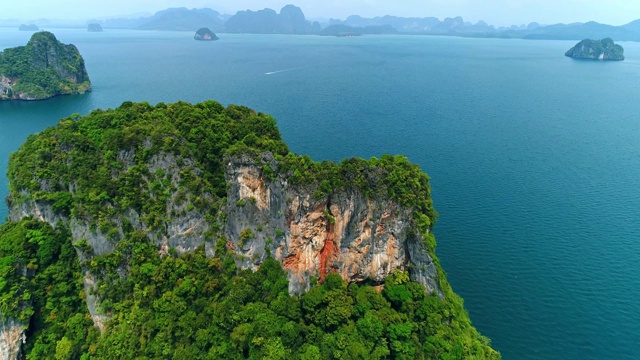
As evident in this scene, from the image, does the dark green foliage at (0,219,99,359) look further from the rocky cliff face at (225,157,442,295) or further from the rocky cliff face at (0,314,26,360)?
the rocky cliff face at (225,157,442,295)

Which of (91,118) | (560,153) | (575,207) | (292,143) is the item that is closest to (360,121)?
(292,143)

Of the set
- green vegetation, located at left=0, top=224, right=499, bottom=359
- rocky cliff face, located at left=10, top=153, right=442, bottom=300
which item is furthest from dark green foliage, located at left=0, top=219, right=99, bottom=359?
rocky cliff face, located at left=10, top=153, right=442, bottom=300

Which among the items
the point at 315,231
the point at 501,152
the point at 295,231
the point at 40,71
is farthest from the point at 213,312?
the point at 40,71

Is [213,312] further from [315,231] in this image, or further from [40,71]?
[40,71]

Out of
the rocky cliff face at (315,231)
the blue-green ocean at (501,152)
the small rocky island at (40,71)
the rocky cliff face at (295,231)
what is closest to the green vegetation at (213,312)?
the rocky cliff face at (295,231)

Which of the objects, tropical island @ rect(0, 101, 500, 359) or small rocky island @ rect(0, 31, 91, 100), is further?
small rocky island @ rect(0, 31, 91, 100)

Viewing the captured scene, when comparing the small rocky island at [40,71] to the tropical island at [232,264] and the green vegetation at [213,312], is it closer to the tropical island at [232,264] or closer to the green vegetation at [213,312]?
the tropical island at [232,264]

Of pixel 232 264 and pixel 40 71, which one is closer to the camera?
pixel 232 264
